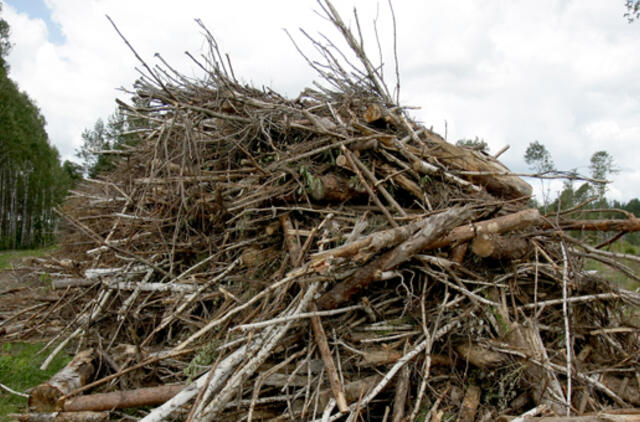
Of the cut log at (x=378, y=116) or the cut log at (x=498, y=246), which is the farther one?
the cut log at (x=378, y=116)

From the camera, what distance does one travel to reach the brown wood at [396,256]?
262 cm

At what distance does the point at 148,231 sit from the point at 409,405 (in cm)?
336

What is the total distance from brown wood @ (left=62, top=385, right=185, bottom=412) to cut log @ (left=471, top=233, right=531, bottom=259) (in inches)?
95.0

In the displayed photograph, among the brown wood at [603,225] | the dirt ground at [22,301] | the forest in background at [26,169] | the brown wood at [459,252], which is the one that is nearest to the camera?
the brown wood at [459,252]

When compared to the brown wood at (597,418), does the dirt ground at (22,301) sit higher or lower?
lower

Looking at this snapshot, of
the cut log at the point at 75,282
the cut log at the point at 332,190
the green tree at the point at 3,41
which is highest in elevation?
the green tree at the point at 3,41

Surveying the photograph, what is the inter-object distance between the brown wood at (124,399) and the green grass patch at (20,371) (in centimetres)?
88

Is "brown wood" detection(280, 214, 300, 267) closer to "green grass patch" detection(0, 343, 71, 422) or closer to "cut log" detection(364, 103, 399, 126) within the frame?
"cut log" detection(364, 103, 399, 126)

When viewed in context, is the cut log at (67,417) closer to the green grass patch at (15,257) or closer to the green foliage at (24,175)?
the green grass patch at (15,257)

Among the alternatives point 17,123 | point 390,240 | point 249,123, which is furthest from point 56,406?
point 17,123

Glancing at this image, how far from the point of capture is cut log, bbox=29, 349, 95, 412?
2.90 metres

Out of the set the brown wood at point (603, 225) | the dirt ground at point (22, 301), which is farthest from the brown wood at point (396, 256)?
the dirt ground at point (22, 301)

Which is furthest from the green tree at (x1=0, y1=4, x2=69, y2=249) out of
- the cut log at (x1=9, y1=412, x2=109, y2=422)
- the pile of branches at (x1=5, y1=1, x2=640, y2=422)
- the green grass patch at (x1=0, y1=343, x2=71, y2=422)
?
the cut log at (x1=9, y1=412, x2=109, y2=422)

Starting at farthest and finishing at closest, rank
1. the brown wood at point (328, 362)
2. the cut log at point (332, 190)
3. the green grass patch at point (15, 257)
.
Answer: the green grass patch at point (15, 257), the cut log at point (332, 190), the brown wood at point (328, 362)
